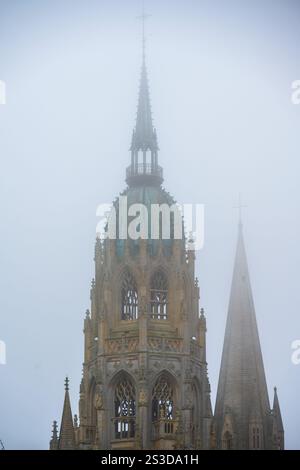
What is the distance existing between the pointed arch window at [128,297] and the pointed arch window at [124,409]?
190 inches

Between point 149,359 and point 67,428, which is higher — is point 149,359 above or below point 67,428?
above

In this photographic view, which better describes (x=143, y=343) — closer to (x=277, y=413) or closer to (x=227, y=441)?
(x=227, y=441)

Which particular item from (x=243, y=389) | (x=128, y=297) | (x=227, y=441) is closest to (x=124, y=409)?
(x=128, y=297)

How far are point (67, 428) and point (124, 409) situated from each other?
5039mm

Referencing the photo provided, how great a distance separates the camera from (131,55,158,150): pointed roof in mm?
138250

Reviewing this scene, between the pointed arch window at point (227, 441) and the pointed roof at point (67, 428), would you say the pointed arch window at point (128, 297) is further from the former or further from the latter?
the pointed arch window at point (227, 441)

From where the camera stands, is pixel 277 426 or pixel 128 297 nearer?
pixel 128 297

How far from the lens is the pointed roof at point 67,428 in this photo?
12838 centimetres

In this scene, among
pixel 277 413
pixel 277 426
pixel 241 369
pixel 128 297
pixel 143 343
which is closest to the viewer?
pixel 143 343

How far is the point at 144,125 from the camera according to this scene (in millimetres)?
138750

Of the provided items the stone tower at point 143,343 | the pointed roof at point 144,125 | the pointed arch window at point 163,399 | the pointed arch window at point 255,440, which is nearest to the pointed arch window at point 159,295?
the stone tower at point 143,343
